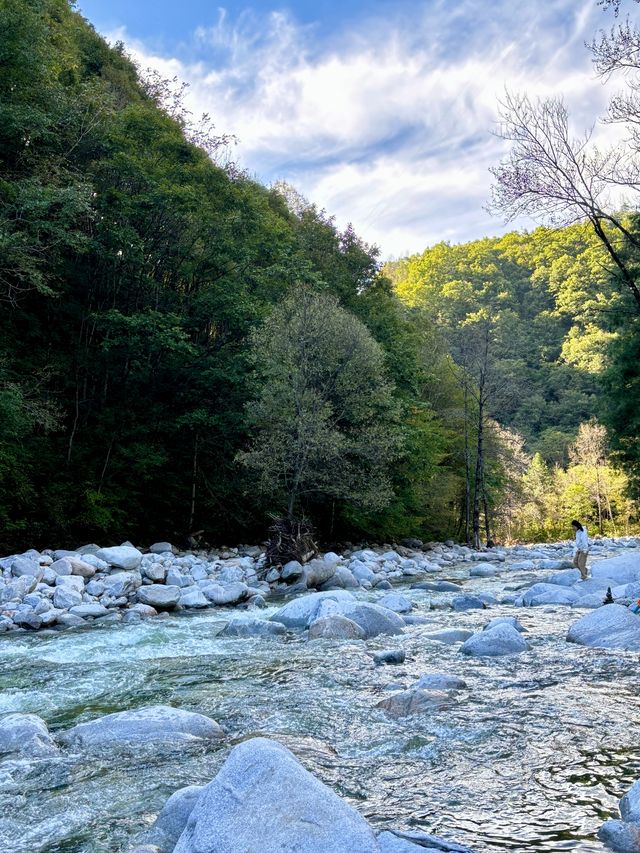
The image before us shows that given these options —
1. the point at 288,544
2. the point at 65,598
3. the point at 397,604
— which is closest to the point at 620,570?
the point at 397,604

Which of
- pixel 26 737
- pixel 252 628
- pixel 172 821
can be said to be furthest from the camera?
pixel 252 628

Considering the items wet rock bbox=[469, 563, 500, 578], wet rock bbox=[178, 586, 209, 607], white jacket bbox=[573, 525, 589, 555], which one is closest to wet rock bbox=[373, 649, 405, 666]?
wet rock bbox=[178, 586, 209, 607]

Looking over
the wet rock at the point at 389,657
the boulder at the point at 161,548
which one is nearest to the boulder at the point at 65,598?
the wet rock at the point at 389,657

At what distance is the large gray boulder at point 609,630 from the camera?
687cm

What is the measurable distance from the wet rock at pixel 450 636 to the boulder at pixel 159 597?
519cm

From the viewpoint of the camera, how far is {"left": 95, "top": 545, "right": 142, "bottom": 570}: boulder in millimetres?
13594

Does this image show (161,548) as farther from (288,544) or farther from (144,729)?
(144,729)

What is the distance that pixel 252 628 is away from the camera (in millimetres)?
8586

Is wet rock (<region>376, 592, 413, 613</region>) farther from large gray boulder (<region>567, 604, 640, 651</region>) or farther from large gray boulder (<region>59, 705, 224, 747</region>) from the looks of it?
large gray boulder (<region>59, 705, 224, 747</region>)

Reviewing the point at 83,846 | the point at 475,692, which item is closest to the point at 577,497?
the point at 475,692

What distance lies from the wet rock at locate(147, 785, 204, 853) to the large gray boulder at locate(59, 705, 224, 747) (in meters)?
1.38

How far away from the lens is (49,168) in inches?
680

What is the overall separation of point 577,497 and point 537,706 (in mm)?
44626

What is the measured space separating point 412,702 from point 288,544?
38.1 feet
